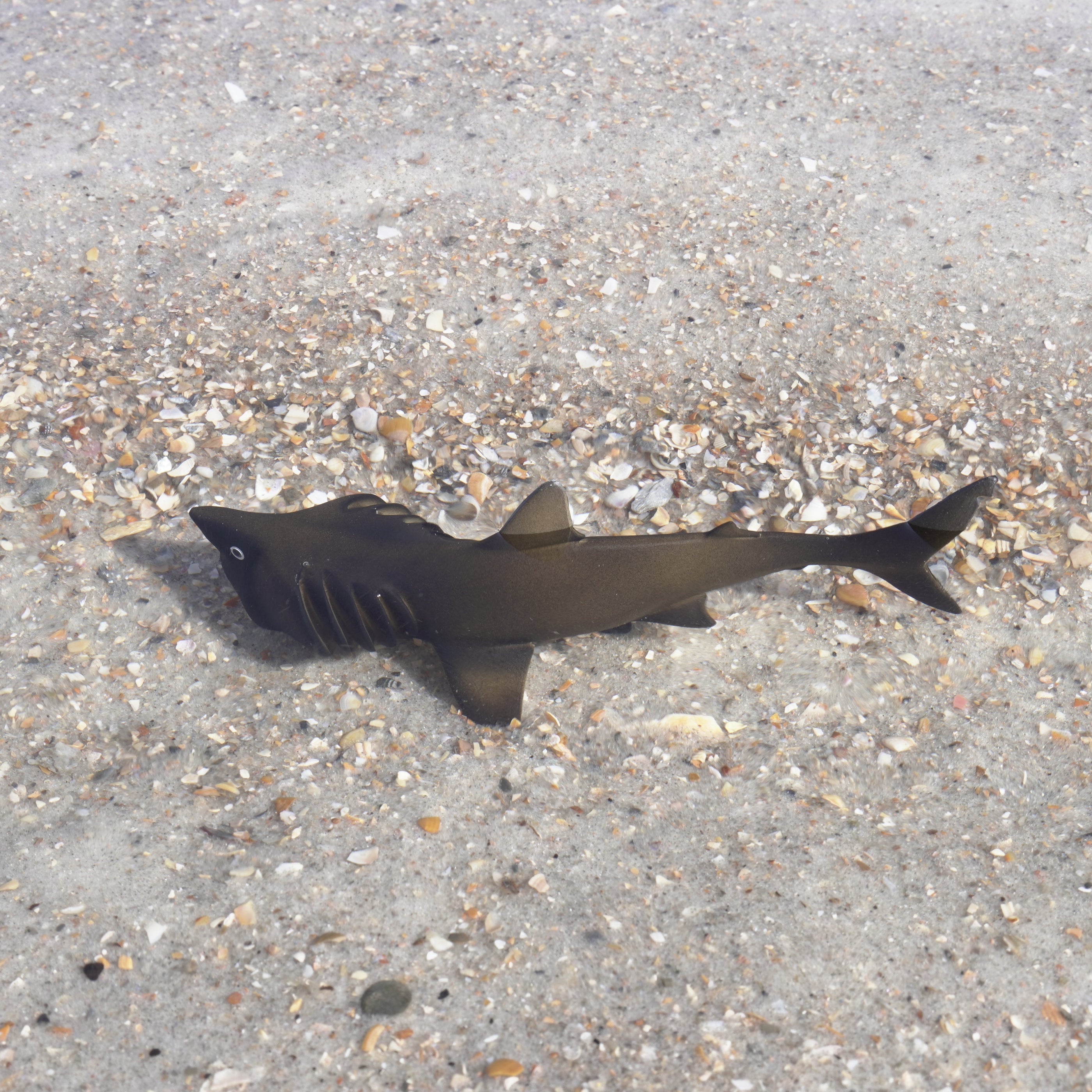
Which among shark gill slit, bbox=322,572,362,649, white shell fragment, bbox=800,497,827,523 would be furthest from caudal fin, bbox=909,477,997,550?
shark gill slit, bbox=322,572,362,649

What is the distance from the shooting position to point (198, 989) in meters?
2.83

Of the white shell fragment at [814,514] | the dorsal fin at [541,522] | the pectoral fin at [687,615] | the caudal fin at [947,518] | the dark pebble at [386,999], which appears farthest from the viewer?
the white shell fragment at [814,514]

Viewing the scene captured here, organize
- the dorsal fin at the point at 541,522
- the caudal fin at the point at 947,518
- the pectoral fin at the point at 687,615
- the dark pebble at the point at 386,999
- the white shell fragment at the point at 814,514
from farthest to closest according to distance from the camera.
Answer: the white shell fragment at the point at 814,514, the pectoral fin at the point at 687,615, the caudal fin at the point at 947,518, the dorsal fin at the point at 541,522, the dark pebble at the point at 386,999

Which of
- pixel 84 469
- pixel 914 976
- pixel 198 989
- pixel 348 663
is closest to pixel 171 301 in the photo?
pixel 84 469

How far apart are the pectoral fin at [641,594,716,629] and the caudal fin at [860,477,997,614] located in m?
0.64

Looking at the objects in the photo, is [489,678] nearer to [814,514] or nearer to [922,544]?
[922,544]

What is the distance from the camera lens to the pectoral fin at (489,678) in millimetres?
3566

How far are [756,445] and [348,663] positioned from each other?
88.6 inches

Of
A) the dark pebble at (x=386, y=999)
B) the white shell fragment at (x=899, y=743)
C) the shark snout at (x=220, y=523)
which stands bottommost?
the white shell fragment at (x=899, y=743)

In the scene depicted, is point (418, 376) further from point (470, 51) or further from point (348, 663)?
point (470, 51)

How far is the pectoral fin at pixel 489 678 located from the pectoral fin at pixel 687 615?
1.71ft

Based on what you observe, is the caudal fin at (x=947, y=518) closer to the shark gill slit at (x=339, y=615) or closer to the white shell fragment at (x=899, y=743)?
the white shell fragment at (x=899, y=743)

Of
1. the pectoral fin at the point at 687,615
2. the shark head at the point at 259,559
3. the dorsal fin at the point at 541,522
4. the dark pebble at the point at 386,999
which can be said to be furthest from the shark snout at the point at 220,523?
the dark pebble at the point at 386,999

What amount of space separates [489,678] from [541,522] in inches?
26.3
